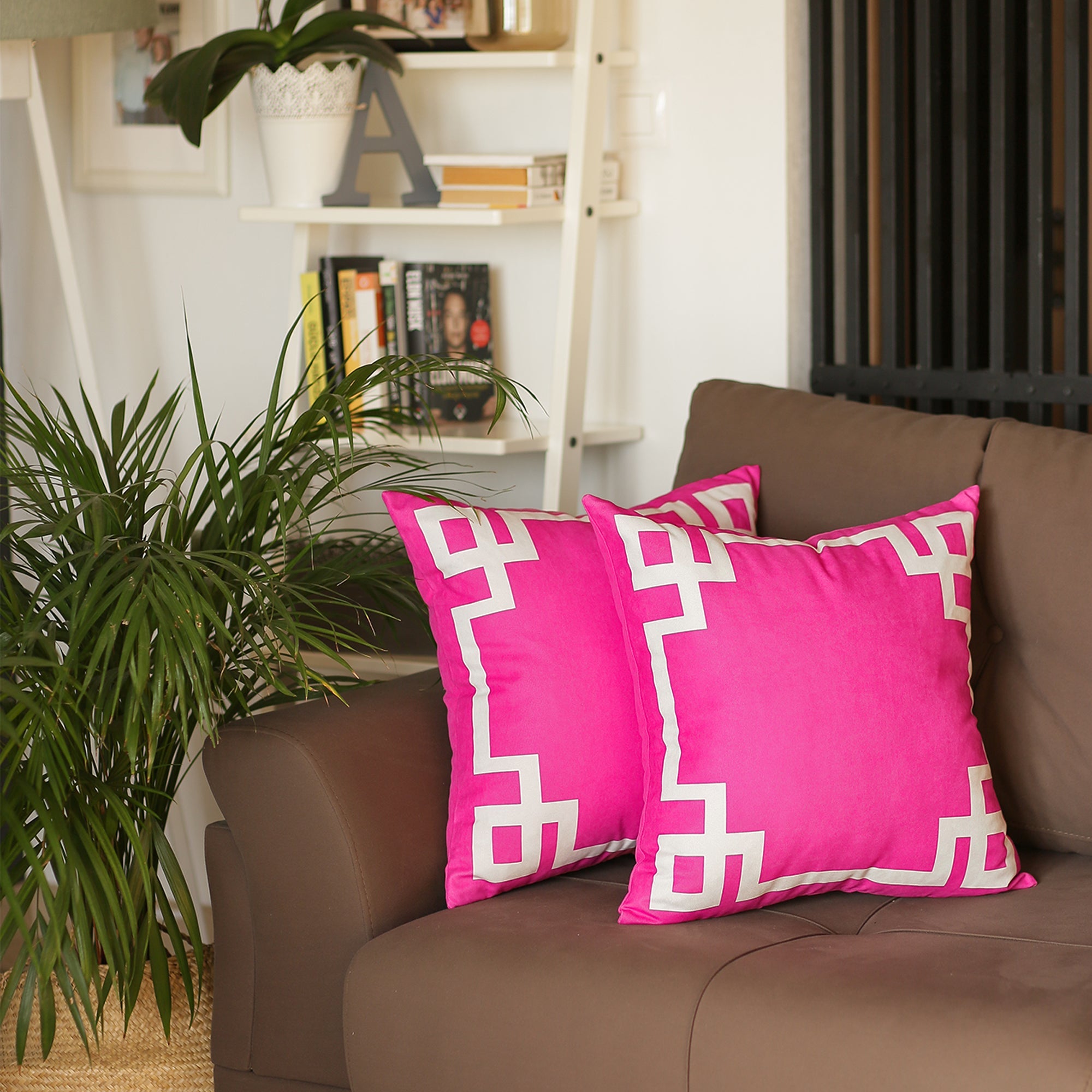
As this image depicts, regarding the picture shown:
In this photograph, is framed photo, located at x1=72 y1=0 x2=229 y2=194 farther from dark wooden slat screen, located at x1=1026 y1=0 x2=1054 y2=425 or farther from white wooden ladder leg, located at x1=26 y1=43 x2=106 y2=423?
dark wooden slat screen, located at x1=1026 y1=0 x2=1054 y2=425

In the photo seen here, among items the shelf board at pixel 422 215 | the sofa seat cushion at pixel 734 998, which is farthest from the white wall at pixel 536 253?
the sofa seat cushion at pixel 734 998

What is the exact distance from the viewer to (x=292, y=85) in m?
2.34

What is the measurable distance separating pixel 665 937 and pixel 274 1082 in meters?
0.49

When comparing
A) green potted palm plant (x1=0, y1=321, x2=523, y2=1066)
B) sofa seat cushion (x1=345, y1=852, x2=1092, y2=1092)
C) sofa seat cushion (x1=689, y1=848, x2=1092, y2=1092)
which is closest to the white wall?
green potted palm plant (x1=0, y1=321, x2=523, y2=1066)

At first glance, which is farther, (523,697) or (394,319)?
(394,319)

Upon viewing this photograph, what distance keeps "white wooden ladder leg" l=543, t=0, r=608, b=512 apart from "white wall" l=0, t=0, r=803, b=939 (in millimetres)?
111

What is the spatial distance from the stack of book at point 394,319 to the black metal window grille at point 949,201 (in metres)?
0.60

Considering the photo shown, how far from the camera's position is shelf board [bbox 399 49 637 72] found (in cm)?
232

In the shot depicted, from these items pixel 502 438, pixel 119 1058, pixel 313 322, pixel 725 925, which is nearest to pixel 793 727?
pixel 725 925

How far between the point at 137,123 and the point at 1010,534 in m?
1.94

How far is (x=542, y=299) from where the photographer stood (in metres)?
2.64

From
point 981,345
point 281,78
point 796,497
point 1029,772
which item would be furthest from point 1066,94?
point 281,78

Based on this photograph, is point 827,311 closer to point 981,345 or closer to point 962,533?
point 981,345

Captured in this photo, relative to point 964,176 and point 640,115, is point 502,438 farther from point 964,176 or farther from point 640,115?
point 964,176
